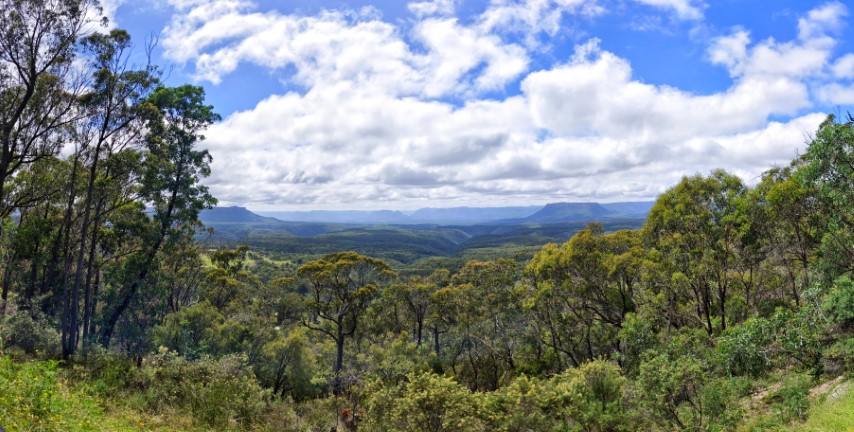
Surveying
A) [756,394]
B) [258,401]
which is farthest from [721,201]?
[258,401]

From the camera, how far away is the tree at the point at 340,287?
24.6m

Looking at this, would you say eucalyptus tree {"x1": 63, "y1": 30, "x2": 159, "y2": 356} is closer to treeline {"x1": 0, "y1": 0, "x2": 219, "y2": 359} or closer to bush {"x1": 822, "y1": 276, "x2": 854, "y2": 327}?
treeline {"x1": 0, "y1": 0, "x2": 219, "y2": 359}

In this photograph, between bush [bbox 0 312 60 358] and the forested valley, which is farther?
bush [bbox 0 312 60 358]

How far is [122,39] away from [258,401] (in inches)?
523

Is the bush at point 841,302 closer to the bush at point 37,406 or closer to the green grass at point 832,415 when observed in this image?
the green grass at point 832,415

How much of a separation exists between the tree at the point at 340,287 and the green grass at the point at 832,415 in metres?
20.6

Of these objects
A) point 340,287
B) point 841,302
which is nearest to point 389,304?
point 340,287

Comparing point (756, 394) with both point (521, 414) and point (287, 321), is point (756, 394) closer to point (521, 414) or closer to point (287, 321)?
point (521, 414)

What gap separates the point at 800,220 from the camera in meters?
13.6

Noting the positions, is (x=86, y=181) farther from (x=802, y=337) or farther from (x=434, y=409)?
(x=802, y=337)

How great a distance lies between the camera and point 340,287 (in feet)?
82.0

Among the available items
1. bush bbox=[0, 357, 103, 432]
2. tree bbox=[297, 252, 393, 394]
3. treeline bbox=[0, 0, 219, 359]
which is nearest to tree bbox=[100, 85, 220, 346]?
treeline bbox=[0, 0, 219, 359]

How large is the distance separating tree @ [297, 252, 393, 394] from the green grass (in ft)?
67.5

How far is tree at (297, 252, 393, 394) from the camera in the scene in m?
24.6
